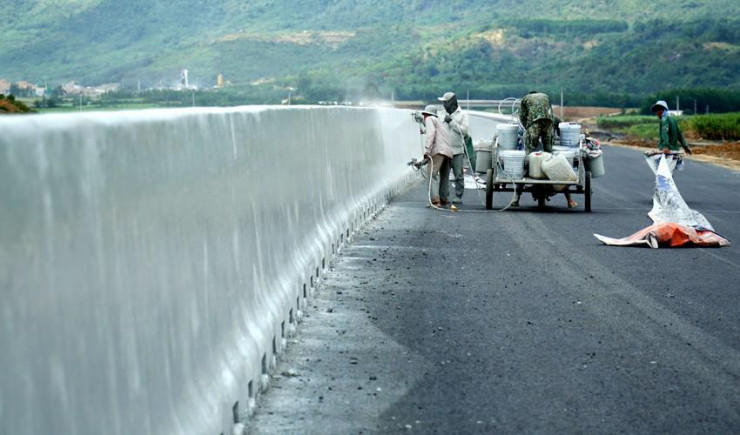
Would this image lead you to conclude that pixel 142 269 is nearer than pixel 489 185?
Yes

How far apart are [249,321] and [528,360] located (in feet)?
6.66

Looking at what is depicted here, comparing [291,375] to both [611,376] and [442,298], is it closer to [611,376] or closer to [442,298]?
[611,376]

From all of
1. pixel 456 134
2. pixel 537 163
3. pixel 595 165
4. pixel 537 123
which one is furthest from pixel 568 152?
pixel 456 134

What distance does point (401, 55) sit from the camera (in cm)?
18625

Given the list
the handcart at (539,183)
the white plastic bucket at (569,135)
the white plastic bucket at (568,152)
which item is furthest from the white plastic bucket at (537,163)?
the white plastic bucket at (569,135)

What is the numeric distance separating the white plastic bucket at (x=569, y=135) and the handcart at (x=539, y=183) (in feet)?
0.80

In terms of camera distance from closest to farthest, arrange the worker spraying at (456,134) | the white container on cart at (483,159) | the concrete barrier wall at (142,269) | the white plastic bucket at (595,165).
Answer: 1. the concrete barrier wall at (142,269)
2. the white plastic bucket at (595,165)
3. the white container on cart at (483,159)
4. the worker spraying at (456,134)

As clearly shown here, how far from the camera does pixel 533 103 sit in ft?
66.7

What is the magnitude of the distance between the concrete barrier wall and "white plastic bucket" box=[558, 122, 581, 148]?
1200 centimetres

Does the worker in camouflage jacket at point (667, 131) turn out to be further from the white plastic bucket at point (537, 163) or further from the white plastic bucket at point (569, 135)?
the white plastic bucket at point (537, 163)

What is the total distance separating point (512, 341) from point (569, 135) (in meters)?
12.3

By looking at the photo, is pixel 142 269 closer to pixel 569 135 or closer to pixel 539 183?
pixel 539 183

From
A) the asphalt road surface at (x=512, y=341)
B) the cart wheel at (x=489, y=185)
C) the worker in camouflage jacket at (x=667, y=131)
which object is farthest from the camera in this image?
the worker in camouflage jacket at (x=667, y=131)

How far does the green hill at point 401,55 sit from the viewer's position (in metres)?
141
